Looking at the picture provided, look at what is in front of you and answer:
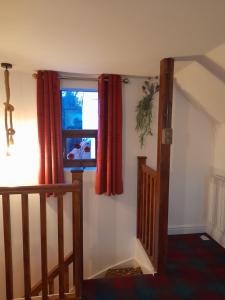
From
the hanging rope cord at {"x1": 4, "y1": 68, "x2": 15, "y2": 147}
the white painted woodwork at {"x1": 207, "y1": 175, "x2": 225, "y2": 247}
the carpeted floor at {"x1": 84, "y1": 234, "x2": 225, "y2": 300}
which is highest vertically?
the hanging rope cord at {"x1": 4, "y1": 68, "x2": 15, "y2": 147}

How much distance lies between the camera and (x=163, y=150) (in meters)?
1.99

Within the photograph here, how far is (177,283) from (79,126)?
6.56ft

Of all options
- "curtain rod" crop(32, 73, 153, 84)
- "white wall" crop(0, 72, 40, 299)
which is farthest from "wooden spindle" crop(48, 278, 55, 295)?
"curtain rod" crop(32, 73, 153, 84)

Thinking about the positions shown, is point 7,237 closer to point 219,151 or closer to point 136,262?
point 136,262

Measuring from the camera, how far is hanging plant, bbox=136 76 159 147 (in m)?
2.70

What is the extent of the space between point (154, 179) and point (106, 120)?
95 cm

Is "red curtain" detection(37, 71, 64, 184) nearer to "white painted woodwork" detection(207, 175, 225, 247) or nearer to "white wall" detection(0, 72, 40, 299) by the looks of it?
"white wall" detection(0, 72, 40, 299)

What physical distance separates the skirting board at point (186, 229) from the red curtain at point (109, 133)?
1.05 metres

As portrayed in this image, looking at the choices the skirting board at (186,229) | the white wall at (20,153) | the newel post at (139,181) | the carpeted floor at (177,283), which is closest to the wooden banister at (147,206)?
the newel post at (139,181)

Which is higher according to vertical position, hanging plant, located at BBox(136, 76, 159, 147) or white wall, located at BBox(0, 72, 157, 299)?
hanging plant, located at BBox(136, 76, 159, 147)

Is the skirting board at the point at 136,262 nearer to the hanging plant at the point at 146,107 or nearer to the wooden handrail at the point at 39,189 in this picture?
the wooden handrail at the point at 39,189

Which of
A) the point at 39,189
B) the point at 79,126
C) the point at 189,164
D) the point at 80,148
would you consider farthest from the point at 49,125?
the point at 189,164

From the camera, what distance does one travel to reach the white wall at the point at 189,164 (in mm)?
2816

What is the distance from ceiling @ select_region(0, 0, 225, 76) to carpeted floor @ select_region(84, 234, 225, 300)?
2.06 metres
